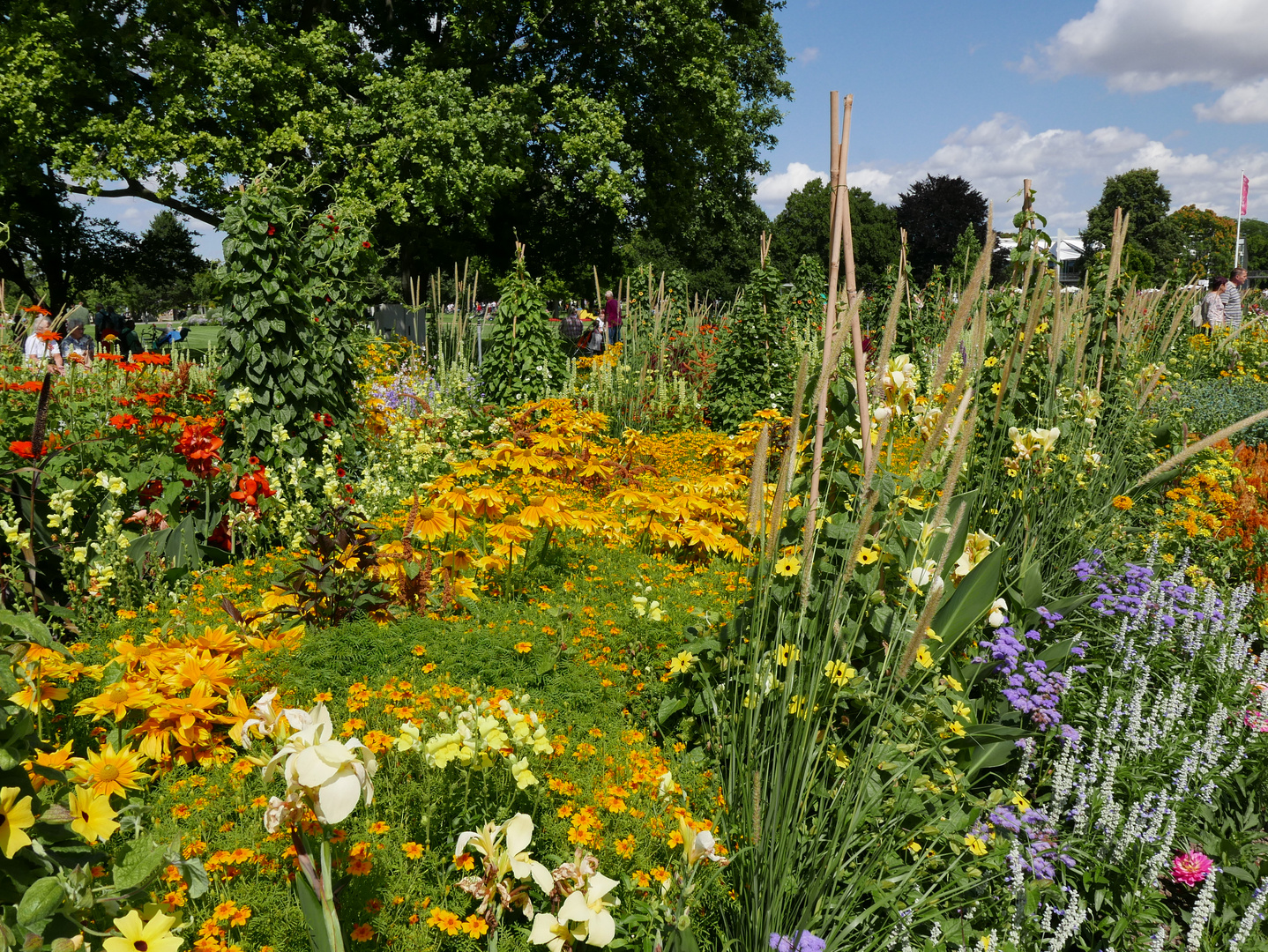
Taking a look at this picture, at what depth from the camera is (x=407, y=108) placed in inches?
486

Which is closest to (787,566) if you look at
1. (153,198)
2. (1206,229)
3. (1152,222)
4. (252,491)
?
(252,491)

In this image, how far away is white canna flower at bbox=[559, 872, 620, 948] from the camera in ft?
4.53

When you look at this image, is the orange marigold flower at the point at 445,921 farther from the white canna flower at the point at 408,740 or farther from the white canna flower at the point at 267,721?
the white canna flower at the point at 267,721

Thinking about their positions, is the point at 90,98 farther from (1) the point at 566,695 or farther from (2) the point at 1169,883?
(2) the point at 1169,883

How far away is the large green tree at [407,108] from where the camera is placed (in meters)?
12.0

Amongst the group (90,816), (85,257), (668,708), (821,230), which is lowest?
(668,708)

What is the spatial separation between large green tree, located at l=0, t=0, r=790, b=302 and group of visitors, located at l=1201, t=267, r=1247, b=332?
9013 millimetres

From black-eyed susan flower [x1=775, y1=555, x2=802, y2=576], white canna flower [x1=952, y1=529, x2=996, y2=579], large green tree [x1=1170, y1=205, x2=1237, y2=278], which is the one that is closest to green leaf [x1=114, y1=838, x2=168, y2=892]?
black-eyed susan flower [x1=775, y1=555, x2=802, y2=576]

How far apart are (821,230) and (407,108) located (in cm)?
4430

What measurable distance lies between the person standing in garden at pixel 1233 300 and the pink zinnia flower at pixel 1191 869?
10.9m

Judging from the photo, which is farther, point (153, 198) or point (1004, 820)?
point (153, 198)

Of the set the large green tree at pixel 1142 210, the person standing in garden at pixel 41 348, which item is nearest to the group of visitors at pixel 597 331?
the person standing in garden at pixel 41 348

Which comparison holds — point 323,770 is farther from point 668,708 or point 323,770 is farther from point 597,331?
point 597,331

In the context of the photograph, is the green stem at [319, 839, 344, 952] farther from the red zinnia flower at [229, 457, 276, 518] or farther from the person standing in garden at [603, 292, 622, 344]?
the person standing in garden at [603, 292, 622, 344]
